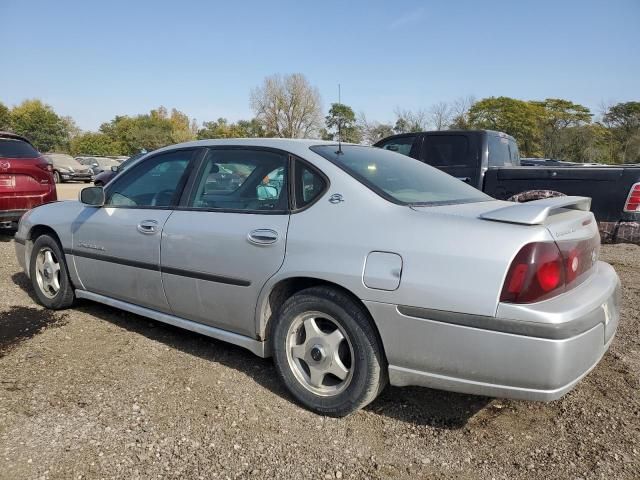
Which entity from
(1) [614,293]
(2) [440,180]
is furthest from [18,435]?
(1) [614,293]

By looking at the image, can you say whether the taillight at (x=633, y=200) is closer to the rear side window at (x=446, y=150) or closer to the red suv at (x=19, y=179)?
the rear side window at (x=446, y=150)

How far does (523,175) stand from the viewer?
654 centimetres

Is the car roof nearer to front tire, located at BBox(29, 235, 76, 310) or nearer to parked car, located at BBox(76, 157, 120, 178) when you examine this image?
front tire, located at BBox(29, 235, 76, 310)

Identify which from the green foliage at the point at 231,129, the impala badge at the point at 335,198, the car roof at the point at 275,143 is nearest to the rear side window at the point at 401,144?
the car roof at the point at 275,143

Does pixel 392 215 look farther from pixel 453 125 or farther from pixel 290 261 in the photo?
pixel 453 125

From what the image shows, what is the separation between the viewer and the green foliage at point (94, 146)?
196 ft

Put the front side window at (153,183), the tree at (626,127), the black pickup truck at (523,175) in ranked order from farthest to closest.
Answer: the tree at (626,127)
the black pickup truck at (523,175)
the front side window at (153,183)

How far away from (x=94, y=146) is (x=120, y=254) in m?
63.2

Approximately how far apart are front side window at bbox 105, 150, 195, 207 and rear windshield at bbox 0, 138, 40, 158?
4270 mm

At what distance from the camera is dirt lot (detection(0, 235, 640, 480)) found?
2.28 m

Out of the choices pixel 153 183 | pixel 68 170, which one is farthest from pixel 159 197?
Answer: pixel 68 170

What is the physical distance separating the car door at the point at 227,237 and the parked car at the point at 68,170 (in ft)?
83.4

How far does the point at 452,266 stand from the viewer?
2.26m

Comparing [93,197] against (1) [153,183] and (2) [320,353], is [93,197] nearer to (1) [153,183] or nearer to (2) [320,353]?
(1) [153,183]
